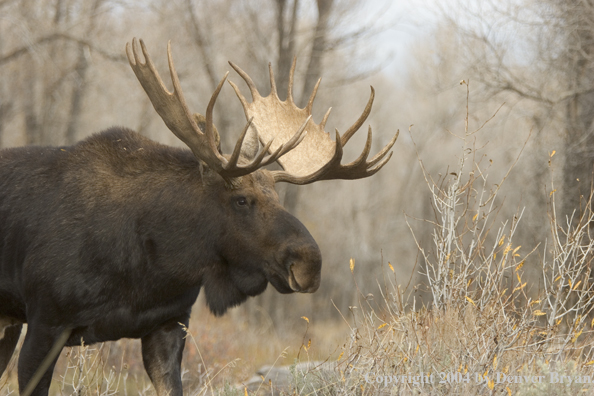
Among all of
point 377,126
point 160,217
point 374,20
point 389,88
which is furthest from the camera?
point 389,88

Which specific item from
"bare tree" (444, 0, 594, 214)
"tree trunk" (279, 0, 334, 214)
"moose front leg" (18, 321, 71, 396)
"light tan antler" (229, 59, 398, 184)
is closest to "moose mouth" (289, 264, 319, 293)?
"light tan antler" (229, 59, 398, 184)

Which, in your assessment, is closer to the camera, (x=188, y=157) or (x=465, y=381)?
(x=465, y=381)

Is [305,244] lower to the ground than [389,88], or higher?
lower

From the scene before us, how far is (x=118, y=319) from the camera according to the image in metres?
4.30

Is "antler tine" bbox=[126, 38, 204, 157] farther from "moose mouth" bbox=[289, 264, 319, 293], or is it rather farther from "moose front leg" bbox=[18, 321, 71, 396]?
"moose front leg" bbox=[18, 321, 71, 396]

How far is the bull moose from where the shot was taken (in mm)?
4219

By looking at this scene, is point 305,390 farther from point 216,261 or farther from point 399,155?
point 399,155

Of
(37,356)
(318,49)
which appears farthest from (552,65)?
(37,356)

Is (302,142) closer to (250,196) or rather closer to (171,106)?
(250,196)

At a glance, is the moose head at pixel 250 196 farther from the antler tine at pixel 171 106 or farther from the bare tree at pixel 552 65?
the bare tree at pixel 552 65

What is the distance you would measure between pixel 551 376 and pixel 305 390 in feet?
4.97

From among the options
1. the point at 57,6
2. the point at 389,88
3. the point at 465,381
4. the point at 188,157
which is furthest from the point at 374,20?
the point at 389,88

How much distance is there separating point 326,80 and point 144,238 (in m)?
10.8

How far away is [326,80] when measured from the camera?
14727mm
